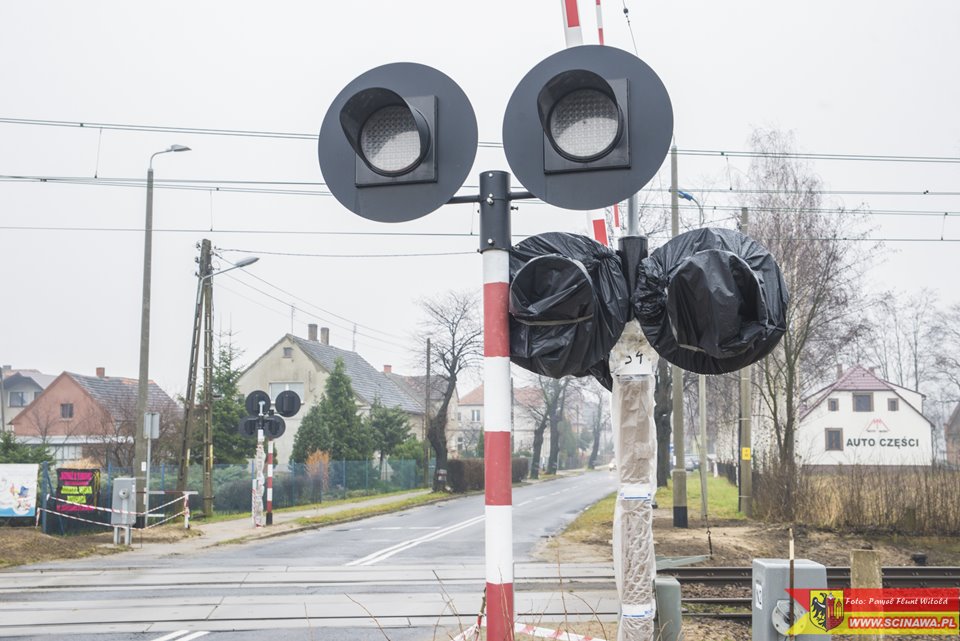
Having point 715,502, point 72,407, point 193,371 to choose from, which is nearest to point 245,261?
point 193,371

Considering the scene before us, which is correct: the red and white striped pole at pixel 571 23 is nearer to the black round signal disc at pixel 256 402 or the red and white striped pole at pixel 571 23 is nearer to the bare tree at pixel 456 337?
the black round signal disc at pixel 256 402

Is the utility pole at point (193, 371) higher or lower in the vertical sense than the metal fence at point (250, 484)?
higher

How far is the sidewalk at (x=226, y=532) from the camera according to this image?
1767 centimetres

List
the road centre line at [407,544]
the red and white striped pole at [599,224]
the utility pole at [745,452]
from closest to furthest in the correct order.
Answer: the red and white striped pole at [599,224], the road centre line at [407,544], the utility pole at [745,452]

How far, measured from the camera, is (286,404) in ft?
77.6

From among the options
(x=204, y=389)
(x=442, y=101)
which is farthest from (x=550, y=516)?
(x=442, y=101)

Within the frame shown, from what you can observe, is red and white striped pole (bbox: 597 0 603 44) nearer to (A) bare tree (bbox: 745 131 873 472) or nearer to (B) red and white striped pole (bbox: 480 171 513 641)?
(B) red and white striped pole (bbox: 480 171 513 641)

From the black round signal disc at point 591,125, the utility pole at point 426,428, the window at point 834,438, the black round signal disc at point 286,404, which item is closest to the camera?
the black round signal disc at point 591,125

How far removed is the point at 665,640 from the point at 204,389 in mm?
21145

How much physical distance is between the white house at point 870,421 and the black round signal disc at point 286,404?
44.7 metres

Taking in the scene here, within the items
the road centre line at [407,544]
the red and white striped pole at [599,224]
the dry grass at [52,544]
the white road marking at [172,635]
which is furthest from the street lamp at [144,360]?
the red and white striped pole at [599,224]

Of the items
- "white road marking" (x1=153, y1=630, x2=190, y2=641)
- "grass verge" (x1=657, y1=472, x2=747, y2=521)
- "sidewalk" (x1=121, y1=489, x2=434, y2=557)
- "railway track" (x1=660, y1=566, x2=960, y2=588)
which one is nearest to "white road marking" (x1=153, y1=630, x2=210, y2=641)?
"white road marking" (x1=153, y1=630, x2=190, y2=641)

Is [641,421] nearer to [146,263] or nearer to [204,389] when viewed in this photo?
[146,263]

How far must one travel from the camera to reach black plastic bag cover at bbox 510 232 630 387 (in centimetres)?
336
